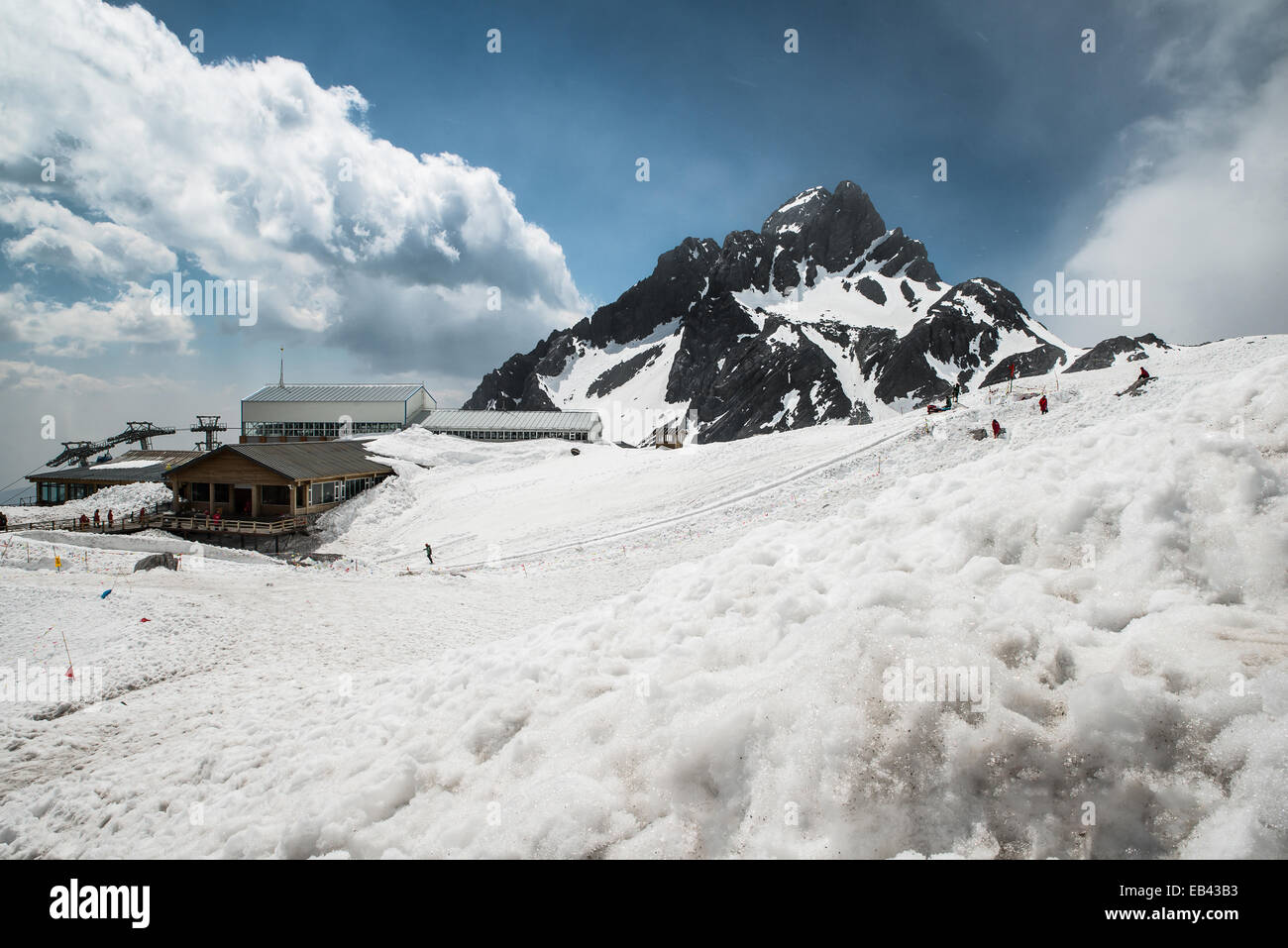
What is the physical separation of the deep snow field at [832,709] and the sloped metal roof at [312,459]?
25.6 m

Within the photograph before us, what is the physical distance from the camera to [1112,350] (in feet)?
357

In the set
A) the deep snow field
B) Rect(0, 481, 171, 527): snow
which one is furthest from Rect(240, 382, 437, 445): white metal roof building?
the deep snow field

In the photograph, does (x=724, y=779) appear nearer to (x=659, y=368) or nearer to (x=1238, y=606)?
(x=1238, y=606)

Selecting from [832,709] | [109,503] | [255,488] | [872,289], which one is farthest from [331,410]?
[872,289]

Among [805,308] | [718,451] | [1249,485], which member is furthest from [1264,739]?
[805,308]

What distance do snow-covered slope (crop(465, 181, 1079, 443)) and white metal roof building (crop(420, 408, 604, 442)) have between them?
67.4 metres

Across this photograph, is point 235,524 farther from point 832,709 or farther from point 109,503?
point 832,709

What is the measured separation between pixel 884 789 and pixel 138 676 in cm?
1261

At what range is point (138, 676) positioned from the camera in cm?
945

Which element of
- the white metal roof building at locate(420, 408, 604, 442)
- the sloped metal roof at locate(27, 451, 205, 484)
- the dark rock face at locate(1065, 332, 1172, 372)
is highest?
the dark rock face at locate(1065, 332, 1172, 372)

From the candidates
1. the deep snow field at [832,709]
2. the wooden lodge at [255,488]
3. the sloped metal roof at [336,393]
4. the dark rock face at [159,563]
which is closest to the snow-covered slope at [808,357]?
the sloped metal roof at [336,393]

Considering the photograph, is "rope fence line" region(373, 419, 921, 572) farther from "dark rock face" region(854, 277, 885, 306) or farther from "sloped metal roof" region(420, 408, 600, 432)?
"dark rock face" region(854, 277, 885, 306)

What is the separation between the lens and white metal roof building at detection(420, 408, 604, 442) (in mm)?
68000
